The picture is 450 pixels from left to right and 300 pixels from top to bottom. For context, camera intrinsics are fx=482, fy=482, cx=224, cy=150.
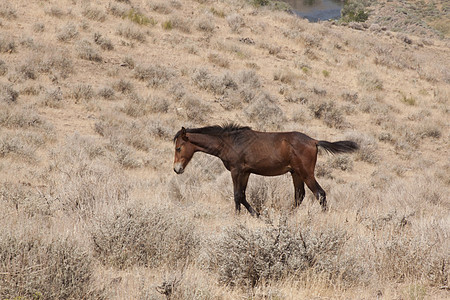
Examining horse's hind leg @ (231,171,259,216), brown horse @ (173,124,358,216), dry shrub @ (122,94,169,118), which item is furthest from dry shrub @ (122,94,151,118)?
horse's hind leg @ (231,171,259,216)

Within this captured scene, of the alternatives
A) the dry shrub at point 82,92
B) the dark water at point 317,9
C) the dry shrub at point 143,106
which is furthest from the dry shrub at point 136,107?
the dark water at point 317,9

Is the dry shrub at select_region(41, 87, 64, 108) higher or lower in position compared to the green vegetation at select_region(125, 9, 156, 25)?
lower

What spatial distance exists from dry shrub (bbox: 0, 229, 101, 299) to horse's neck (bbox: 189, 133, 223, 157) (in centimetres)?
448

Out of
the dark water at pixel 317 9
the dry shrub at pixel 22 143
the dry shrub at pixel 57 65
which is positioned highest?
the dry shrub at pixel 57 65

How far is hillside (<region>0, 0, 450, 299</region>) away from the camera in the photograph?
4805mm

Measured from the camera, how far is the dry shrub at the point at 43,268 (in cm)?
385

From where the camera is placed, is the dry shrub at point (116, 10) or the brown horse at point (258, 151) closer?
the brown horse at point (258, 151)

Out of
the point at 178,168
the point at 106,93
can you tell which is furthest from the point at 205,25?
the point at 178,168

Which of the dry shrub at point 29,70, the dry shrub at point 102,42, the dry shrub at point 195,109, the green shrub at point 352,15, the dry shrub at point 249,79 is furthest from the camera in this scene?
the green shrub at point 352,15

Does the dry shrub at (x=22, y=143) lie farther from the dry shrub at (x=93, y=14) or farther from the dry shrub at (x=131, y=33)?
the dry shrub at (x=93, y=14)

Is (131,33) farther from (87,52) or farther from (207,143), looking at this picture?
(207,143)

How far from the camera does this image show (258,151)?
28.3ft

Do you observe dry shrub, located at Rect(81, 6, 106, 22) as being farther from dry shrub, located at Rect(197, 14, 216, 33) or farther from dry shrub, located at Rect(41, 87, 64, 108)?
dry shrub, located at Rect(41, 87, 64, 108)

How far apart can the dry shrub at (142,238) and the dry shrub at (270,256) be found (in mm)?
427
